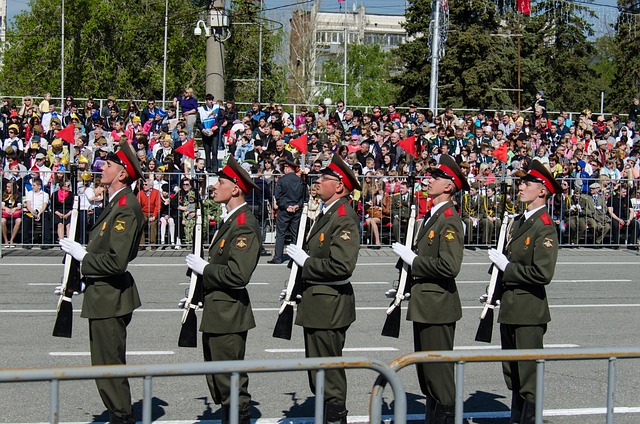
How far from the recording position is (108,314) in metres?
6.84

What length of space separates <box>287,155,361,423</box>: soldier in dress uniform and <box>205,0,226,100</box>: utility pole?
21589 mm

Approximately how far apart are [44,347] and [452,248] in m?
4.95

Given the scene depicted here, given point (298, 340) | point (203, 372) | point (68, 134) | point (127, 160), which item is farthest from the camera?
point (68, 134)

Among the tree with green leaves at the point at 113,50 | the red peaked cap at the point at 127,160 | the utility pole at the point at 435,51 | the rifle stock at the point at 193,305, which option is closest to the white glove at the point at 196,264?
the rifle stock at the point at 193,305

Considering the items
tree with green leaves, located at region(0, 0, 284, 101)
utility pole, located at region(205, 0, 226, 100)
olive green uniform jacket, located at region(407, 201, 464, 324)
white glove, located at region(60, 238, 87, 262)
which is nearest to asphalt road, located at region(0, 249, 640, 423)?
olive green uniform jacket, located at region(407, 201, 464, 324)

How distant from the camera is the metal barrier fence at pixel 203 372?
4.19m

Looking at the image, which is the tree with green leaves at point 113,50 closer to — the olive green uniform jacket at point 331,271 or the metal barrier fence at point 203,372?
the olive green uniform jacket at point 331,271

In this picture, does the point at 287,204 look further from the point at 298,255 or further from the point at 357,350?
the point at 298,255

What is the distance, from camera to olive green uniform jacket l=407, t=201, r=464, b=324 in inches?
279

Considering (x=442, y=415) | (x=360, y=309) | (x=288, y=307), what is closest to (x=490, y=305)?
(x=442, y=415)

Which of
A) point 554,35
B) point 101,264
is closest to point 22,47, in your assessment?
point 554,35

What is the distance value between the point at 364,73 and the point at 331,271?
90158 millimetres

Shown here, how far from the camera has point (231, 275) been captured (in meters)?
6.71

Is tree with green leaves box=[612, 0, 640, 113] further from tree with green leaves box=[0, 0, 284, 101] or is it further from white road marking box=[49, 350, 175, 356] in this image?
white road marking box=[49, 350, 175, 356]
